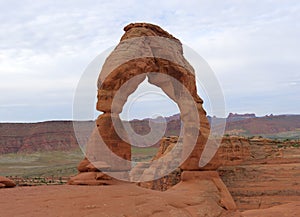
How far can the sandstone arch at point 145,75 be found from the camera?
42.6ft

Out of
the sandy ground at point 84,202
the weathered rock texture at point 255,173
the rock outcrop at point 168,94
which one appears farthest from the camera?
the weathered rock texture at point 255,173

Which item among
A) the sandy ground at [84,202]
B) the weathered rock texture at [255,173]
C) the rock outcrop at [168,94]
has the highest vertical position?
the rock outcrop at [168,94]

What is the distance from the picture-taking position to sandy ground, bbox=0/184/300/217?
26.6ft

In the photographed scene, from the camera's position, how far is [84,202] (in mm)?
8867

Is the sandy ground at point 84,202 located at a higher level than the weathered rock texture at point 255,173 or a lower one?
higher

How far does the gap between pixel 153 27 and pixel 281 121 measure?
125670 mm

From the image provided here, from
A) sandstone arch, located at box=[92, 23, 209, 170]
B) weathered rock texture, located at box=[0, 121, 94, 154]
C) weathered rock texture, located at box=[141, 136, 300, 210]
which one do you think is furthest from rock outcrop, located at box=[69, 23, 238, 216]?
weathered rock texture, located at box=[0, 121, 94, 154]

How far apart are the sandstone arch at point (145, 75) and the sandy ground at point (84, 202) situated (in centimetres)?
261

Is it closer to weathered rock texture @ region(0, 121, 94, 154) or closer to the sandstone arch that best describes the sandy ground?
the sandstone arch

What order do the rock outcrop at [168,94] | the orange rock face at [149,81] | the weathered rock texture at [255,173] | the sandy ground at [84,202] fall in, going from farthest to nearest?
the weathered rock texture at [255,173]
the orange rock face at [149,81]
the rock outcrop at [168,94]
the sandy ground at [84,202]

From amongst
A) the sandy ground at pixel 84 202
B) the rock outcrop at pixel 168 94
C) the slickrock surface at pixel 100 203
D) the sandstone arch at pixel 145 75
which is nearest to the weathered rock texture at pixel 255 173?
the rock outcrop at pixel 168 94

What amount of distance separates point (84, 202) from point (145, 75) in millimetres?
6287

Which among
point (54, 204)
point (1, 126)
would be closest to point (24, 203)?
point (54, 204)

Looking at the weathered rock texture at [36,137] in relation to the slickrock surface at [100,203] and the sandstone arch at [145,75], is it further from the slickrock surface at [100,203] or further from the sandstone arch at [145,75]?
the slickrock surface at [100,203]
